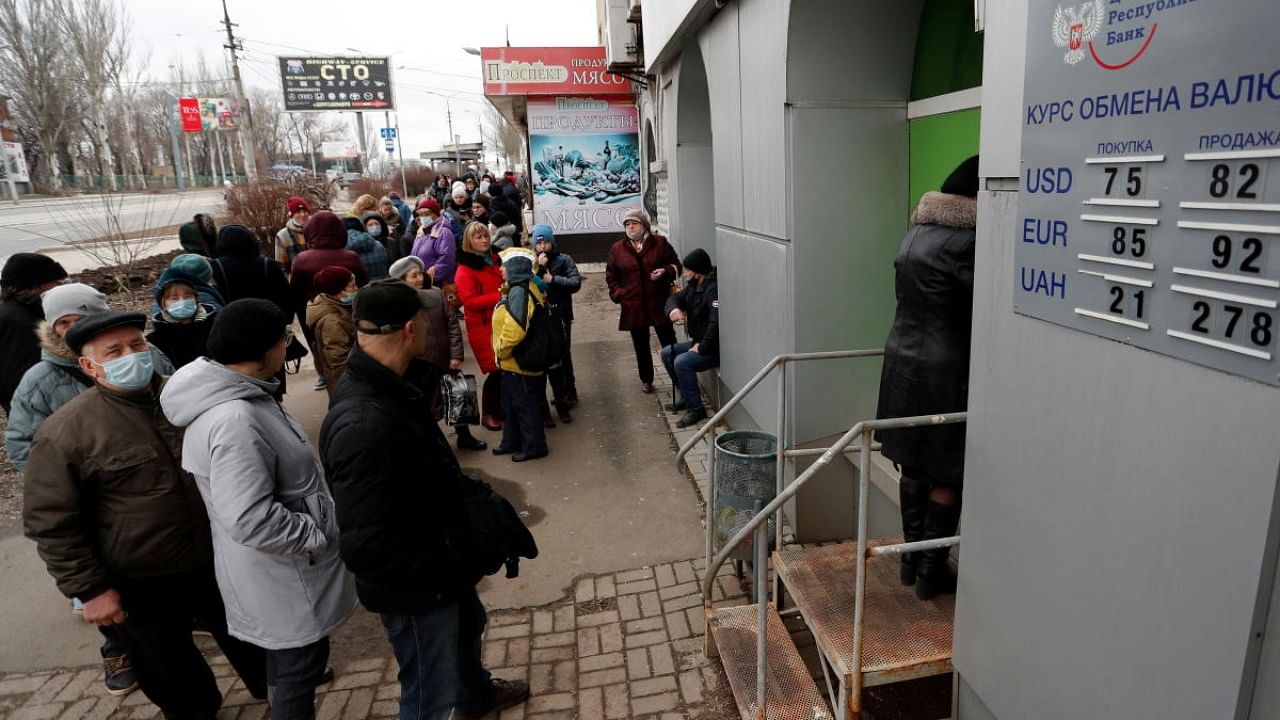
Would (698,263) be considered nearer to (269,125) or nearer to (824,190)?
(824,190)

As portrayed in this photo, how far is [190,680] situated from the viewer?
10.00 ft

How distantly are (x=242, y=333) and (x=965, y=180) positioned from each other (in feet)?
8.59

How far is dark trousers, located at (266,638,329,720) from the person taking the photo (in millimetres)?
2688

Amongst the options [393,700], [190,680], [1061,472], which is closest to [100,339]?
[190,680]

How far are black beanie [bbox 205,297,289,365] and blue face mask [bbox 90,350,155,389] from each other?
48 cm

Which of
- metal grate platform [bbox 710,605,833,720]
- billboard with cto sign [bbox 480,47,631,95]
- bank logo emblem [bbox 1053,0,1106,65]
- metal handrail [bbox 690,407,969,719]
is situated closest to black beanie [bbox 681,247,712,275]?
metal grate platform [bbox 710,605,833,720]

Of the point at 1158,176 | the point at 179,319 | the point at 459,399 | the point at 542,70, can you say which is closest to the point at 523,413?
the point at 459,399

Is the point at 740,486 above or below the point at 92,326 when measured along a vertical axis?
below

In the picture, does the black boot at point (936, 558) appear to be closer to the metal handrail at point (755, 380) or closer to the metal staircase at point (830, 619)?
the metal staircase at point (830, 619)

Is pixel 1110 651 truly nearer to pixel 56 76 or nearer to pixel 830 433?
pixel 830 433

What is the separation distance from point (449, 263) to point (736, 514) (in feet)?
16.0

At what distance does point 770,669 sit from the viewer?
10.2 ft

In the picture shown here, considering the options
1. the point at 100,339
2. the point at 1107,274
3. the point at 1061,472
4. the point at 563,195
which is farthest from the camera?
the point at 563,195

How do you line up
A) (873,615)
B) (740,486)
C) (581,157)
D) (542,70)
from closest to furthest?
(873,615) < (740,486) < (542,70) < (581,157)
